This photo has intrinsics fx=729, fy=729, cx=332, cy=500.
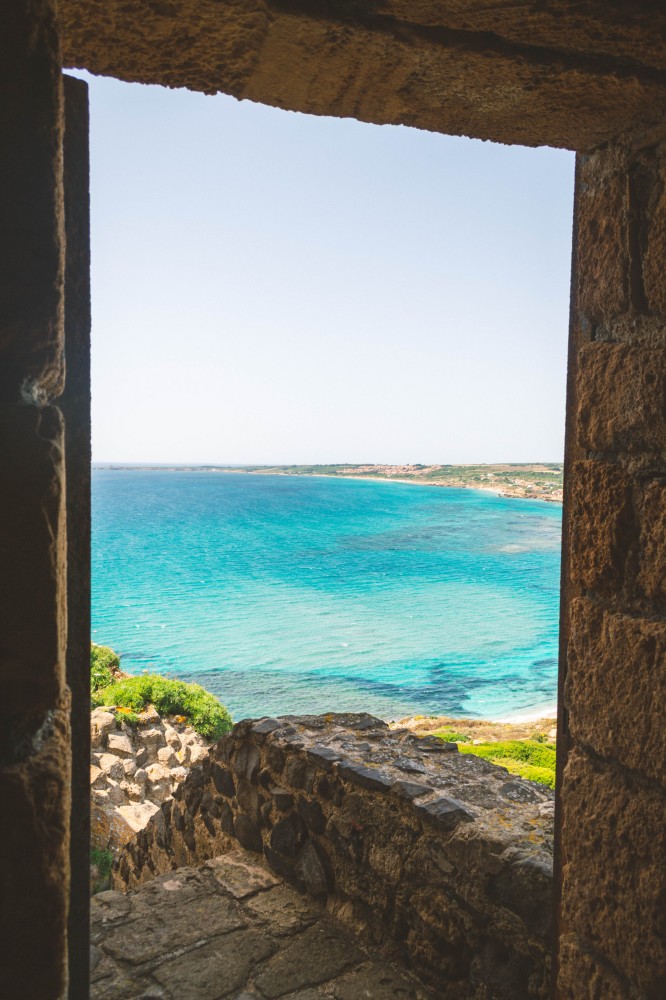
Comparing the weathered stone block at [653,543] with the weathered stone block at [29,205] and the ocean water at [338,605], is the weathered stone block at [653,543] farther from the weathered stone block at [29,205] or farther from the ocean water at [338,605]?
the ocean water at [338,605]

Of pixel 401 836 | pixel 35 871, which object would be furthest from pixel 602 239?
pixel 401 836

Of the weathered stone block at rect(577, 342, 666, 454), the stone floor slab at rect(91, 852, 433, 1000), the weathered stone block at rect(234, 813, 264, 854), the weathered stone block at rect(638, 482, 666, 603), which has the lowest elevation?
the stone floor slab at rect(91, 852, 433, 1000)

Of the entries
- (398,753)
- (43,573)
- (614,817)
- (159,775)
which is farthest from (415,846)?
(159,775)

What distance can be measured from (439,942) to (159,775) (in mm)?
7928

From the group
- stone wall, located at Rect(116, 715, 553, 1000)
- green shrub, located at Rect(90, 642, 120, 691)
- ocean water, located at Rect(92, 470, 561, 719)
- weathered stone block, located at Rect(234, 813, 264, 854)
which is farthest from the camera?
ocean water, located at Rect(92, 470, 561, 719)

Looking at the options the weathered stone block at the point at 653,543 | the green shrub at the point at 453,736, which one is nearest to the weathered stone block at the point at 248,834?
the weathered stone block at the point at 653,543

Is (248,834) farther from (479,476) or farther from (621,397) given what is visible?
(479,476)

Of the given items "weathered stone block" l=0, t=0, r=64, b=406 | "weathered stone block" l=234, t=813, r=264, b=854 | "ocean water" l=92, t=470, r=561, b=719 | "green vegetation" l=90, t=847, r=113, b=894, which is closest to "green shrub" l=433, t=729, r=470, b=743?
"green vegetation" l=90, t=847, r=113, b=894

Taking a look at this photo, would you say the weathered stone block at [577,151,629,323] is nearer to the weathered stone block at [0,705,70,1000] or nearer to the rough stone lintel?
the rough stone lintel

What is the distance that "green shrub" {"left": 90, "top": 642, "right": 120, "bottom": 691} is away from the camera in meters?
Result: 14.4

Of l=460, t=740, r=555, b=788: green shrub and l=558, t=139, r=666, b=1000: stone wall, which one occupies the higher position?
l=558, t=139, r=666, b=1000: stone wall

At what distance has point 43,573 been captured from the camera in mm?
812

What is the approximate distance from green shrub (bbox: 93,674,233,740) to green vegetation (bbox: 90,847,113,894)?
17.0 feet

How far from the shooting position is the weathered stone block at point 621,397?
1.31m
